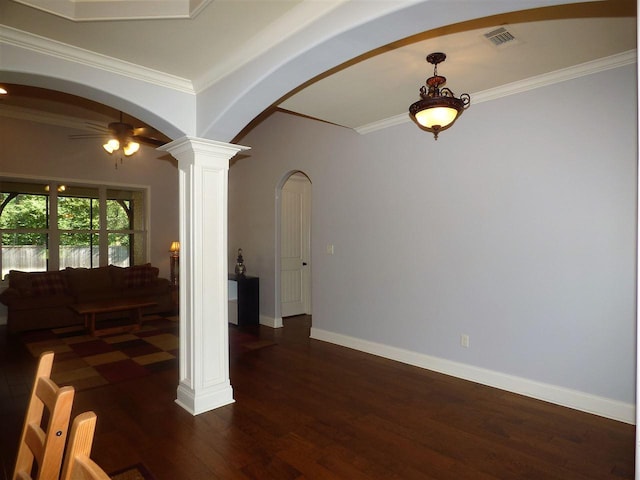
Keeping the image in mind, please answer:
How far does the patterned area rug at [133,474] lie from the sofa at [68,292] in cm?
390

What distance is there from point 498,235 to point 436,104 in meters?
1.42

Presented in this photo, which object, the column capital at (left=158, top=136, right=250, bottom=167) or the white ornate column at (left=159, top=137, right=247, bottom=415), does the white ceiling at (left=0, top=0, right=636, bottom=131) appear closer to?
the column capital at (left=158, top=136, right=250, bottom=167)

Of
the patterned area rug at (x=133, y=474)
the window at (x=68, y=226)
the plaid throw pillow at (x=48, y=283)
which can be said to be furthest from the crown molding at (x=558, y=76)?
the window at (x=68, y=226)

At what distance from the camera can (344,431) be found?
2.81m

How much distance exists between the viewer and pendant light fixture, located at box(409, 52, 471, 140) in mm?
2879

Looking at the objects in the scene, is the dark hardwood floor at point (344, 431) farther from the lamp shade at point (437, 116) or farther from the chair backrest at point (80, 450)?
the lamp shade at point (437, 116)

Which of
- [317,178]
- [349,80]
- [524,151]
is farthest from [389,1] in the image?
[317,178]

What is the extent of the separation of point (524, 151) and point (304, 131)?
2.92 meters

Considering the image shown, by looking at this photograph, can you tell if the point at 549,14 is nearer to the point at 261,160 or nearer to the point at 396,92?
the point at 396,92

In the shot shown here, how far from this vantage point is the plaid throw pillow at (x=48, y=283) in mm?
5762

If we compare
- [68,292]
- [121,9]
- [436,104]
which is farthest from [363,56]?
[68,292]

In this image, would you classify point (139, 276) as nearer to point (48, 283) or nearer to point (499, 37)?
point (48, 283)

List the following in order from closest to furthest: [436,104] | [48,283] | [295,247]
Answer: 1. [436,104]
2. [48,283]
3. [295,247]

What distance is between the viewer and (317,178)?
5254 millimetres
